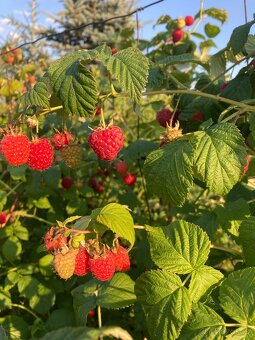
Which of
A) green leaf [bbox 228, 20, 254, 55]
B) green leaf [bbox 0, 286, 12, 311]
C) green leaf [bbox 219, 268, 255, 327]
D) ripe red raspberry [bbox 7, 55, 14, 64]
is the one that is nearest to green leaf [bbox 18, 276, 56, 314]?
green leaf [bbox 0, 286, 12, 311]

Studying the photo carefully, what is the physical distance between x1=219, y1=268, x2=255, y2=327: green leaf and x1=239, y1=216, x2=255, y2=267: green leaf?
0.69 feet

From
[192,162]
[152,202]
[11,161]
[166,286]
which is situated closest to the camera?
[166,286]

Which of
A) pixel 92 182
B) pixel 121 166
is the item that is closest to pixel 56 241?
pixel 121 166

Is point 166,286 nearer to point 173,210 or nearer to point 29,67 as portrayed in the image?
point 173,210

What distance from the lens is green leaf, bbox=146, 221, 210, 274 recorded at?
1.14 meters

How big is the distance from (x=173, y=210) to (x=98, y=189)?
821 mm

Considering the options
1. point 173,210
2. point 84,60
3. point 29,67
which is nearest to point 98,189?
point 173,210

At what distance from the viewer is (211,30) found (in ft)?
9.09

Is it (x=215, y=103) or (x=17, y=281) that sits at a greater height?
(x=215, y=103)

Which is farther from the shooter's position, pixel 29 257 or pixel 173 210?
pixel 29 257

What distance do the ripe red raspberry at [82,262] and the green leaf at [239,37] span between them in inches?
43.2

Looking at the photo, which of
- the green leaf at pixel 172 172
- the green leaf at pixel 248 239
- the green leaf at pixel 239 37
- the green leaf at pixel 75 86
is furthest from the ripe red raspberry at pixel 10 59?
the green leaf at pixel 248 239

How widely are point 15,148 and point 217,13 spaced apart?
2007 mm

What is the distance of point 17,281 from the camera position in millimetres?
2162
